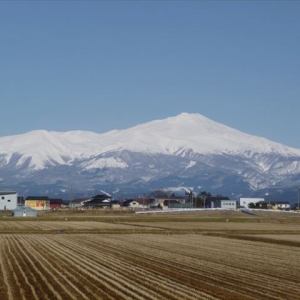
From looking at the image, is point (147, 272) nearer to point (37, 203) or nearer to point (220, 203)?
point (37, 203)

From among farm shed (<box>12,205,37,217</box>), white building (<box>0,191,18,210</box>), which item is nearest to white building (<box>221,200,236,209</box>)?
white building (<box>0,191,18,210</box>)

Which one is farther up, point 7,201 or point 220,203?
point 220,203

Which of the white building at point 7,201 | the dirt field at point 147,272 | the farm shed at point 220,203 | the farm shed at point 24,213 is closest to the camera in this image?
the dirt field at point 147,272

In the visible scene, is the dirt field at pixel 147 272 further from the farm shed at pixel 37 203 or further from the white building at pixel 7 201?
the farm shed at pixel 37 203

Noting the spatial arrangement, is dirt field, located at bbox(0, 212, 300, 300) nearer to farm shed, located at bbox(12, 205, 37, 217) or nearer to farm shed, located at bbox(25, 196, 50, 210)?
farm shed, located at bbox(12, 205, 37, 217)

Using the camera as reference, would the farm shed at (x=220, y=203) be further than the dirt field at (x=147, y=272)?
Yes

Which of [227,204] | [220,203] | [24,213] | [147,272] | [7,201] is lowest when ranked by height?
[147,272]

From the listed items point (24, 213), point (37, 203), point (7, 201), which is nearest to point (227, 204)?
point (37, 203)

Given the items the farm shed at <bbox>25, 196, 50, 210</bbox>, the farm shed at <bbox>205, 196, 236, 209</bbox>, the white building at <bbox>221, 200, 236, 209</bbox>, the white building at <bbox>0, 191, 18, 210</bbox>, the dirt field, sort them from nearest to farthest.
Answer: the dirt field
the white building at <bbox>0, 191, 18, 210</bbox>
the farm shed at <bbox>25, 196, 50, 210</bbox>
the white building at <bbox>221, 200, 236, 209</bbox>
the farm shed at <bbox>205, 196, 236, 209</bbox>

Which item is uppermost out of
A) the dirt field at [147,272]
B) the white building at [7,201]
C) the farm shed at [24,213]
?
the white building at [7,201]

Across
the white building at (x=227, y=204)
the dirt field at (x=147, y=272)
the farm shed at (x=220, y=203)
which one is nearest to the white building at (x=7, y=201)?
the farm shed at (x=220, y=203)

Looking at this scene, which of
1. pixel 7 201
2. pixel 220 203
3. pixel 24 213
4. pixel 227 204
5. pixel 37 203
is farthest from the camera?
pixel 220 203

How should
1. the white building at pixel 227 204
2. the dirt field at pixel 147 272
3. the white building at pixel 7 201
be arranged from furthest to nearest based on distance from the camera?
the white building at pixel 227 204
the white building at pixel 7 201
the dirt field at pixel 147 272

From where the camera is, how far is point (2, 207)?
436ft
